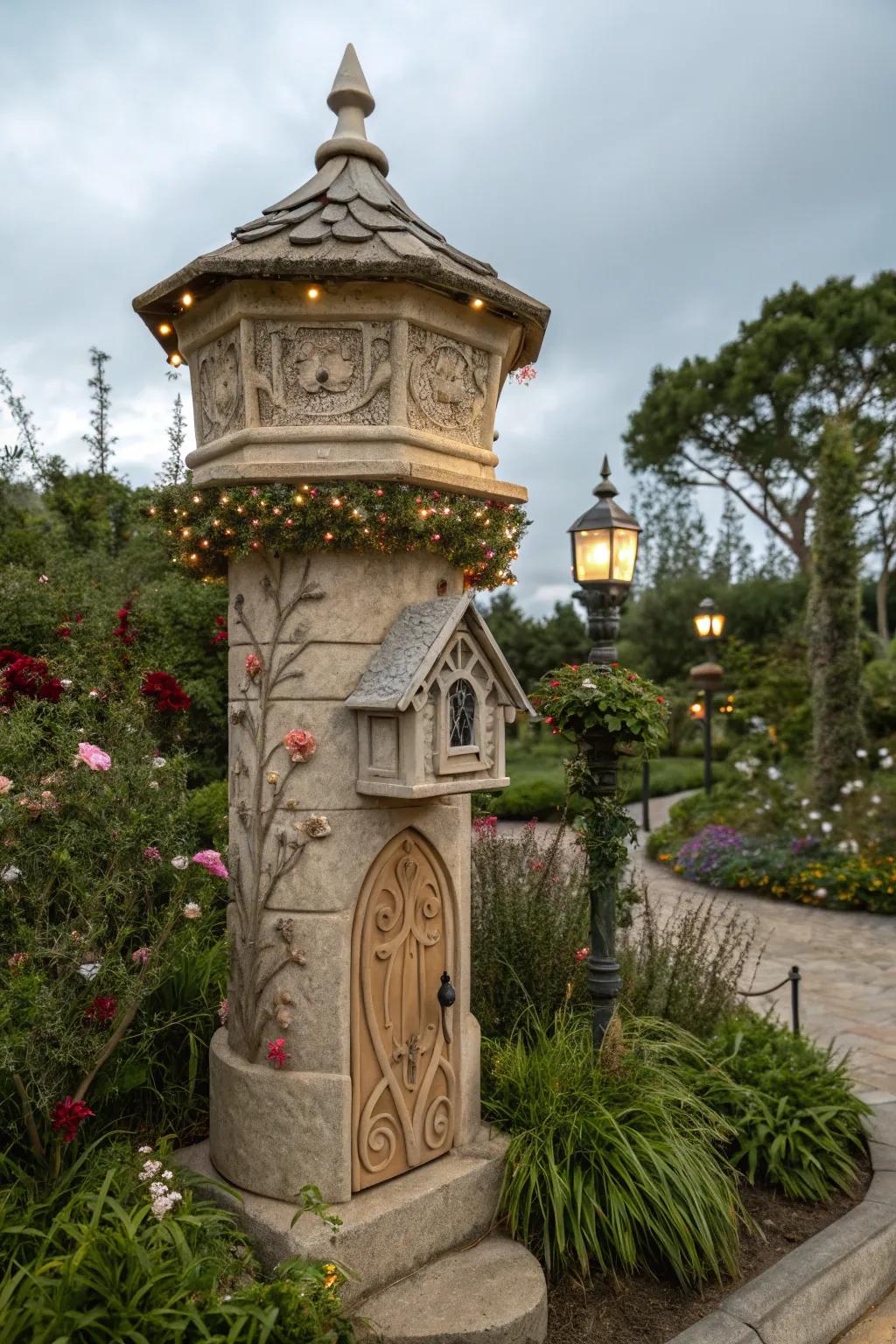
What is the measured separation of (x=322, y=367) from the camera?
10.2 feet

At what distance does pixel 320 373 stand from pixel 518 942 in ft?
9.79

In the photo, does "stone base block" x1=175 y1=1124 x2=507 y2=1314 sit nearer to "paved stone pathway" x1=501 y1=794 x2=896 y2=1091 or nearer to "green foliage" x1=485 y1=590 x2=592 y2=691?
"paved stone pathway" x1=501 y1=794 x2=896 y2=1091

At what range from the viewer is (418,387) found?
317 cm

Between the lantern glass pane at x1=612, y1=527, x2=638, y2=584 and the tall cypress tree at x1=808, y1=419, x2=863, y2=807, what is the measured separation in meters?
9.06

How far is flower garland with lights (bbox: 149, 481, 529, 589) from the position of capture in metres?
3.02

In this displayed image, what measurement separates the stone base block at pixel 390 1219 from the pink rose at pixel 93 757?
1331 millimetres

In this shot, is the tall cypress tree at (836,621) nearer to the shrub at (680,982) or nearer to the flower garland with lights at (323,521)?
the shrub at (680,982)

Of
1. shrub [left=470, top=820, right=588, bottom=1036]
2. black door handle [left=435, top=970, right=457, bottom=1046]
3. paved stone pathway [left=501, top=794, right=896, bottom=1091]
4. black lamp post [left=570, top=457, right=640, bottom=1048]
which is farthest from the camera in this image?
paved stone pathway [left=501, top=794, right=896, bottom=1091]

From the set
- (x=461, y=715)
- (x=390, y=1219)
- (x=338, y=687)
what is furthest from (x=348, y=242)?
(x=390, y=1219)

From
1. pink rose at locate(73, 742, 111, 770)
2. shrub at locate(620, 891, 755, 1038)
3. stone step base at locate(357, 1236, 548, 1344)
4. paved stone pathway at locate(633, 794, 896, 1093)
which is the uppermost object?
pink rose at locate(73, 742, 111, 770)

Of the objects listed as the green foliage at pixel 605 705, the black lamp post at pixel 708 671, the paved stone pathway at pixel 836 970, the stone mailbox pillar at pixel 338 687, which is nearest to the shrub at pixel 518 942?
the stone mailbox pillar at pixel 338 687

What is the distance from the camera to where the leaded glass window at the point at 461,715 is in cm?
312

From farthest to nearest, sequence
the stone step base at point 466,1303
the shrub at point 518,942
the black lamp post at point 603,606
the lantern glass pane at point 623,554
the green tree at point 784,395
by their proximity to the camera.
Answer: the green tree at point 784,395 → the lantern glass pane at point 623,554 → the shrub at point 518,942 → the black lamp post at point 603,606 → the stone step base at point 466,1303

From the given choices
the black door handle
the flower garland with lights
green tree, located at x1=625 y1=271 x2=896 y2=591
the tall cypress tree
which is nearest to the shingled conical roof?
the flower garland with lights
